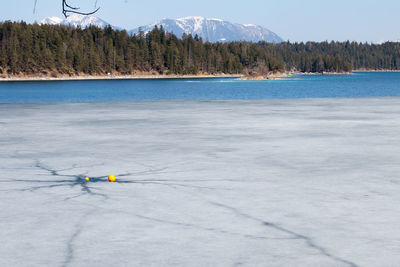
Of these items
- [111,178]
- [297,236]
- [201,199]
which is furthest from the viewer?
[111,178]

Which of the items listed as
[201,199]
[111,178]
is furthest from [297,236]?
[111,178]

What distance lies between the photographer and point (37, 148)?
12445 mm

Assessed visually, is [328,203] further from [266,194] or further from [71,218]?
[71,218]

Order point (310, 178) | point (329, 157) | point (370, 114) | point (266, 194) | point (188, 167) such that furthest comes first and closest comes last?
1. point (370, 114)
2. point (329, 157)
3. point (188, 167)
4. point (310, 178)
5. point (266, 194)

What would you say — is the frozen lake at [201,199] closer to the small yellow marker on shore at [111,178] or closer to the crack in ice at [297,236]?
the crack in ice at [297,236]

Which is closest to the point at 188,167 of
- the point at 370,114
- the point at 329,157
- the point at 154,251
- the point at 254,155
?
the point at 254,155

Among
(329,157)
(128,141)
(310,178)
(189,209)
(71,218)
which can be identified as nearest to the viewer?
(71,218)

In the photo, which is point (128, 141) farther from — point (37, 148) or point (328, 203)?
point (328, 203)

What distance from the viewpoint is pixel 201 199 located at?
738 centimetres

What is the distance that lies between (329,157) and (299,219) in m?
4.76

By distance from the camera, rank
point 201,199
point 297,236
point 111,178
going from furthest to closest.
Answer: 1. point 111,178
2. point 201,199
3. point 297,236

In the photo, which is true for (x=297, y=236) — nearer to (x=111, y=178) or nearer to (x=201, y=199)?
(x=201, y=199)

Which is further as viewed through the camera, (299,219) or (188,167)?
(188,167)

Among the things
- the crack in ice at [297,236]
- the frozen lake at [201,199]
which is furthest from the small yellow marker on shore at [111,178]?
the crack in ice at [297,236]
